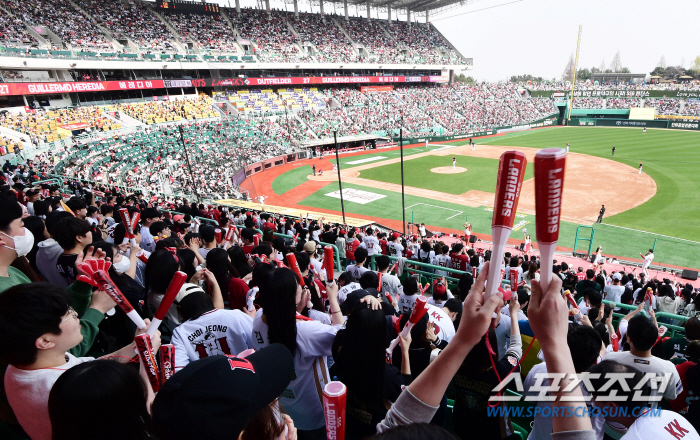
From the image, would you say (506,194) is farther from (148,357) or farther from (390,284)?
(390,284)

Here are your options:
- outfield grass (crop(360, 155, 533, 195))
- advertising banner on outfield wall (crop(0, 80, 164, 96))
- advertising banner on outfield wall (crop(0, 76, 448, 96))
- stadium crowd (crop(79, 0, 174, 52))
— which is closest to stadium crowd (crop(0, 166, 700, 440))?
outfield grass (crop(360, 155, 533, 195))

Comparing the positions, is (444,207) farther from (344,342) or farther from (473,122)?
(473,122)

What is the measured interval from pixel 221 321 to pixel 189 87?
167ft

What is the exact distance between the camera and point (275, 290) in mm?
2877

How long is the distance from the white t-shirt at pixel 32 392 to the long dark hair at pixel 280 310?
1.28 m

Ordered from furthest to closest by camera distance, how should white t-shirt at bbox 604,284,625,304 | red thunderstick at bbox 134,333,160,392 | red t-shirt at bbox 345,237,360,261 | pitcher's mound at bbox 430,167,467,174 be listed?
pitcher's mound at bbox 430,167,467,174 < red t-shirt at bbox 345,237,360,261 < white t-shirt at bbox 604,284,625,304 < red thunderstick at bbox 134,333,160,392

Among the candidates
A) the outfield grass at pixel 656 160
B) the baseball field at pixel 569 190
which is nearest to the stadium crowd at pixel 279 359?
the baseball field at pixel 569 190

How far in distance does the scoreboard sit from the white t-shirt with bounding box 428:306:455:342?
2343 inches

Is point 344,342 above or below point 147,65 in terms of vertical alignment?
below

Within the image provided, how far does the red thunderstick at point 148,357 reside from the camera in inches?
82.6

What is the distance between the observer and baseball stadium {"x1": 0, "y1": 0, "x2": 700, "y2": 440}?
1621mm

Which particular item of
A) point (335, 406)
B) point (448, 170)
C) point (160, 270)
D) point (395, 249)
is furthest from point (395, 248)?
point (448, 170)

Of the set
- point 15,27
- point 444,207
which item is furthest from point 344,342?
point 15,27

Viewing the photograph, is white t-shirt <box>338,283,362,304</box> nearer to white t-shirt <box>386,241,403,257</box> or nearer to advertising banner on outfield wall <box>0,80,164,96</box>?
white t-shirt <box>386,241,403,257</box>
